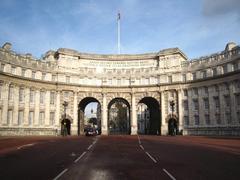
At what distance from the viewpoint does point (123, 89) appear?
65.6 metres

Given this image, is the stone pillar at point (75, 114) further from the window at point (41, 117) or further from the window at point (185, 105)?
the window at point (185, 105)

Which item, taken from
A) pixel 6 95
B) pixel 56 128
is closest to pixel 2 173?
pixel 6 95

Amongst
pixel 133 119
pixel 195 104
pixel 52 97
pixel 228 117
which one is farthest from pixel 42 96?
pixel 228 117

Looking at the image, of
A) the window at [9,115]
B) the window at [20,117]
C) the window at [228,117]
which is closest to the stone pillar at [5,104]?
the window at [9,115]

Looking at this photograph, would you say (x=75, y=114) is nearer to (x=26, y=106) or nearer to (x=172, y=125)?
(x=26, y=106)

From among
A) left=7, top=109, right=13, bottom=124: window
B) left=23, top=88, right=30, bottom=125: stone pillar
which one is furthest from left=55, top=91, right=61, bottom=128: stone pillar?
left=7, top=109, right=13, bottom=124: window

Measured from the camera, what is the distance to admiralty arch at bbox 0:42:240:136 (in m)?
51.8

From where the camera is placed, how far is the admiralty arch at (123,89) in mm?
51844

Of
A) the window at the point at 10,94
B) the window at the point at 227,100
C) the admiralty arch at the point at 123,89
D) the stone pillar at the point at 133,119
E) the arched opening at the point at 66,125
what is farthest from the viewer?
the stone pillar at the point at 133,119

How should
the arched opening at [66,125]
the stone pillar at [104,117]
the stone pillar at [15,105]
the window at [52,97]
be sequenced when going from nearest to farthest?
the stone pillar at [15,105], the window at [52,97], the arched opening at [66,125], the stone pillar at [104,117]

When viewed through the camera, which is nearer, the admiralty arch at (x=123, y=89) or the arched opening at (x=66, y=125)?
the admiralty arch at (x=123, y=89)

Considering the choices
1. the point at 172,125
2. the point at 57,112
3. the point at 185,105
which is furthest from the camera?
the point at 172,125

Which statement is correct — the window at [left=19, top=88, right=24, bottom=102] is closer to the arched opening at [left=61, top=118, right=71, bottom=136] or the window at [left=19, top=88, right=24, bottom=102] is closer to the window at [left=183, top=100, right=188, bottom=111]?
the arched opening at [left=61, top=118, right=71, bottom=136]

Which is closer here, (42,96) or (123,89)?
(42,96)
